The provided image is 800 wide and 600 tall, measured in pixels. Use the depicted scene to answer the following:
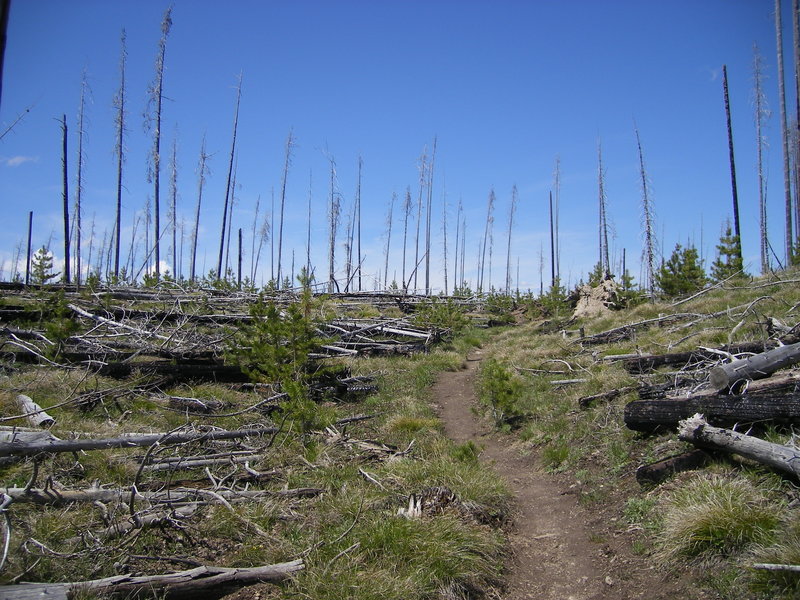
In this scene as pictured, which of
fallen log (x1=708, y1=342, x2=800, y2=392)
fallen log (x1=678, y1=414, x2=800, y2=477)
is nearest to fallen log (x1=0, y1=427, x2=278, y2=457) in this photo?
fallen log (x1=678, y1=414, x2=800, y2=477)

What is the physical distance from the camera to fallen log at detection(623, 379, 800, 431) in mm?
4574

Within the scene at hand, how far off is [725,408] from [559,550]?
2.20 metres

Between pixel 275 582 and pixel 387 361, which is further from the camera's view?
pixel 387 361

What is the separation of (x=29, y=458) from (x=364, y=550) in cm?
441

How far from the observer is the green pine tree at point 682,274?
18594mm

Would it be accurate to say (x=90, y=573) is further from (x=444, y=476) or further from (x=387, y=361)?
(x=387, y=361)

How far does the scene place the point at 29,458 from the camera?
566 centimetres

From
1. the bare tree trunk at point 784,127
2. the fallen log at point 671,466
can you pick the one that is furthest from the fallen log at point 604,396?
the bare tree trunk at point 784,127

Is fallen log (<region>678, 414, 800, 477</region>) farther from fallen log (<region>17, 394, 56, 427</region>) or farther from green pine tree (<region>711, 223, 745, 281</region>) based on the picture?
green pine tree (<region>711, 223, 745, 281</region>)

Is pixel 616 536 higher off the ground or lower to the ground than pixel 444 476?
lower

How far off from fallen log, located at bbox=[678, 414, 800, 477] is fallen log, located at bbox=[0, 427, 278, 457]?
538cm

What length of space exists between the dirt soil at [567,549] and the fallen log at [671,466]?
0.48 m

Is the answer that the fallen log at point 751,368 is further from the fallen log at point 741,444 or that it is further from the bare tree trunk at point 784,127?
the bare tree trunk at point 784,127

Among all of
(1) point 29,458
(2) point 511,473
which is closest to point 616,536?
(2) point 511,473
